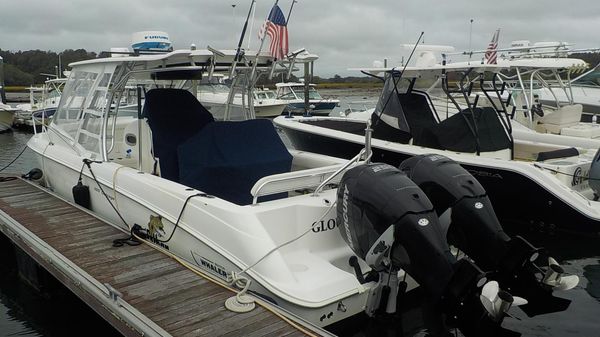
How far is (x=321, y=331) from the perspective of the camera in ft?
10.7

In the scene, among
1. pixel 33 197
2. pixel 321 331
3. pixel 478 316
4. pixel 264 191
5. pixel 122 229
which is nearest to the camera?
pixel 321 331

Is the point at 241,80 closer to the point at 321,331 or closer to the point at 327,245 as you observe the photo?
the point at 327,245

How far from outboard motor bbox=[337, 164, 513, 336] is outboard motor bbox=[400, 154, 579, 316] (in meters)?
0.57

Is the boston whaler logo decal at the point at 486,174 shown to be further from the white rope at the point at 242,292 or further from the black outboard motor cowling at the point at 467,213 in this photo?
the white rope at the point at 242,292

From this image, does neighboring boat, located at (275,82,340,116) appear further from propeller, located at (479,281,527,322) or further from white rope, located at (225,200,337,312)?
propeller, located at (479,281,527,322)

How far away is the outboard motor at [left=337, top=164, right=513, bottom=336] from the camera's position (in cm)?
348

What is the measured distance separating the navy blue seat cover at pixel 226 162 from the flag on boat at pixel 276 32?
890 millimetres

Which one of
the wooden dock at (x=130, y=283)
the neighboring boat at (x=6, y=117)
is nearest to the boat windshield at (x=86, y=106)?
the wooden dock at (x=130, y=283)

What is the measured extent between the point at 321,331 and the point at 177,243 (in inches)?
72.3

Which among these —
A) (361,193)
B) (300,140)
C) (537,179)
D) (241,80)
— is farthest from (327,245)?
(300,140)

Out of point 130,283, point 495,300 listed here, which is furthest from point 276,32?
point 495,300

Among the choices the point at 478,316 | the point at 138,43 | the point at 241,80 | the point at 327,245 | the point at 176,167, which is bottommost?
the point at 478,316

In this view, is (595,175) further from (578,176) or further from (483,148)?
(483,148)

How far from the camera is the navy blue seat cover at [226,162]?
4859mm
